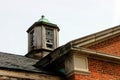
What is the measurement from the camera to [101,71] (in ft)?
39.8

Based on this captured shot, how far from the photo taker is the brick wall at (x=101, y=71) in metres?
11.9

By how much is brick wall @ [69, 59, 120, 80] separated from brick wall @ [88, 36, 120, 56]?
487 mm

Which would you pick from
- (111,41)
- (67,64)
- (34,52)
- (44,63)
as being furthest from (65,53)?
(34,52)

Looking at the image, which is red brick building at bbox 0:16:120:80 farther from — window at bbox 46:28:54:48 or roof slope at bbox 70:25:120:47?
window at bbox 46:28:54:48

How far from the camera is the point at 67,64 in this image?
470 inches

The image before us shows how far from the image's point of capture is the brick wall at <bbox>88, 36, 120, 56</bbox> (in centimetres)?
1256

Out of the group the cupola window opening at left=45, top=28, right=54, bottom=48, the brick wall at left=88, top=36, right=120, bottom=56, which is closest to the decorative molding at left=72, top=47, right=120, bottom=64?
the brick wall at left=88, top=36, right=120, bottom=56

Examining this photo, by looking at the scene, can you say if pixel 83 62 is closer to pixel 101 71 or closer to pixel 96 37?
pixel 101 71

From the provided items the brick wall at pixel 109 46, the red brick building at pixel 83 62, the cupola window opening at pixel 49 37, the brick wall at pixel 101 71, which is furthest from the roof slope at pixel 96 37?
the cupola window opening at pixel 49 37

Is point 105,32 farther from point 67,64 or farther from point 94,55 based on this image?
point 67,64

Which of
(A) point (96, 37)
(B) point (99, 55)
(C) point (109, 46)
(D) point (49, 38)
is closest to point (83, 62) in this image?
(B) point (99, 55)

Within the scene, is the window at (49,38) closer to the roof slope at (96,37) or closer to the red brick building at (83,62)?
the red brick building at (83,62)

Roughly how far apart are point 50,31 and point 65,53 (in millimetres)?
6568

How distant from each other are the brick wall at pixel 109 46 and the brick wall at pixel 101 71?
1.60 feet
